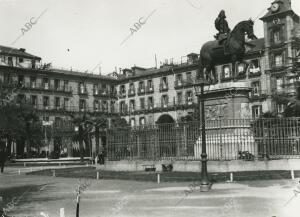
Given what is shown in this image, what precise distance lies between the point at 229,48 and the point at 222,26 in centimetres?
135

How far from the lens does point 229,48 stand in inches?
787

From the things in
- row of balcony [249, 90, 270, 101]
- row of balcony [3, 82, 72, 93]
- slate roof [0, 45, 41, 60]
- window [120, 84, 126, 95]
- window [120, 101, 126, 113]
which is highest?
slate roof [0, 45, 41, 60]

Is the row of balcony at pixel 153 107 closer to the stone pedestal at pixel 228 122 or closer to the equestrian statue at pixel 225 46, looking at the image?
the equestrian statue at pixel 225 46

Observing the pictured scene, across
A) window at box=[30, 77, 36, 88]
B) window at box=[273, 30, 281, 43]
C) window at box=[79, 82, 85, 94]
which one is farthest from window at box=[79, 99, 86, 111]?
window at box=[273, 30, 281, 43]

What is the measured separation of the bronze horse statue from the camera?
779 inches

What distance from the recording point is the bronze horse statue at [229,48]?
779 inches

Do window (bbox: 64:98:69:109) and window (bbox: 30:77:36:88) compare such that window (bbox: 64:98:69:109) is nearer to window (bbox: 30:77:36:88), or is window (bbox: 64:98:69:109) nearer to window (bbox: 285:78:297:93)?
window (bbox: 30:77:36:88)

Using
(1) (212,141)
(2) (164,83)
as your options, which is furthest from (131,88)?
(1) (212,141)

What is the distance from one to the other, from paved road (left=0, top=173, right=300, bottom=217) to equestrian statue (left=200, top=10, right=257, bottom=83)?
6946 millimetres

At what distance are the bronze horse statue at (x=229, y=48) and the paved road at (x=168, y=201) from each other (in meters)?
6.89

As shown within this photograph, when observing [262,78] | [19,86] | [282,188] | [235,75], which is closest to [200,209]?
[282,188]

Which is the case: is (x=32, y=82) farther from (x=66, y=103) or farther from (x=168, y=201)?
(x=168, y=201)

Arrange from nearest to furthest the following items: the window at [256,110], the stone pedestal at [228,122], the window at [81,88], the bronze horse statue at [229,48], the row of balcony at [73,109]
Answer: the stone pedestal at [228,122] < the bronze horse statue at [229,48] < the window at [256,110] < the row of balcony at [73,109] < the window at [81,88]

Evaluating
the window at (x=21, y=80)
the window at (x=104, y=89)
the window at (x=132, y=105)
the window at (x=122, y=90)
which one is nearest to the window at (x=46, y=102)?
the window at (x=21, y=80)
